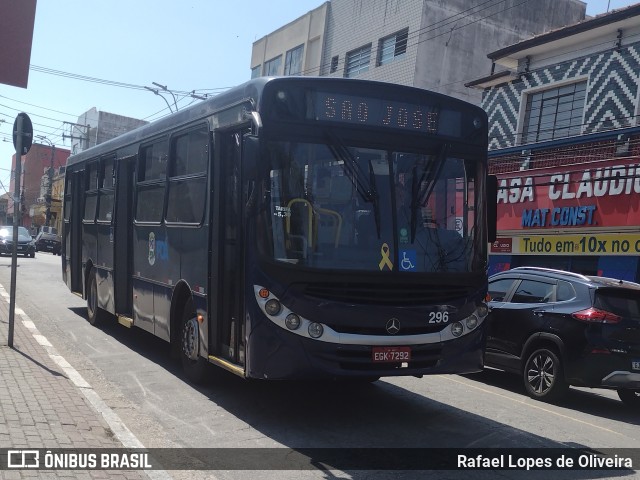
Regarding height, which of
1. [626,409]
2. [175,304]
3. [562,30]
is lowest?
[626,409]

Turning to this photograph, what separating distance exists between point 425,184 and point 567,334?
134 inches

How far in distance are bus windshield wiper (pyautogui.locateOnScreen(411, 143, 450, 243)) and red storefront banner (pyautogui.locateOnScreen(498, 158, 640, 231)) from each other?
12.0m

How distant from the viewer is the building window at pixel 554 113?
19125mm

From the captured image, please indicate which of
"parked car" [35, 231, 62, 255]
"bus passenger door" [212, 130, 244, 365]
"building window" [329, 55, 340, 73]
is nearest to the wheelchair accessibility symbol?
"bus passenger door" [212, 130, 244, 365]

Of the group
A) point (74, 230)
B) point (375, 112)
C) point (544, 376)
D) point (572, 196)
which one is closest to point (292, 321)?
point (375, 112)

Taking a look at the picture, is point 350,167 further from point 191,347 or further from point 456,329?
point 191,347

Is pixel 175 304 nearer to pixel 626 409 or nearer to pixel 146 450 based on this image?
pixel 146 450

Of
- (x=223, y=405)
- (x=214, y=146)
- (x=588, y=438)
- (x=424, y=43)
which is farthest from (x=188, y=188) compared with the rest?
(x=424, y=43)

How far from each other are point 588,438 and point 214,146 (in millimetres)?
4971

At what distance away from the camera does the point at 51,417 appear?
6039mm

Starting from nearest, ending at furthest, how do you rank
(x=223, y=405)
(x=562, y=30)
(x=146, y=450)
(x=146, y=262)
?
(x=146, y=450) < (x=223, y=405) < (x=146, y=262) < (x=562, y=30)

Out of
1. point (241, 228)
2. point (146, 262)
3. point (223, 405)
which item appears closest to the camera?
point (241, 228)

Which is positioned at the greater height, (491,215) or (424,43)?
(424,43)

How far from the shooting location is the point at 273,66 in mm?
38750
